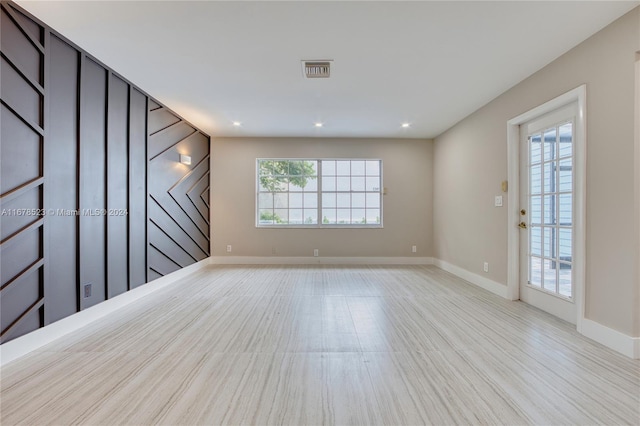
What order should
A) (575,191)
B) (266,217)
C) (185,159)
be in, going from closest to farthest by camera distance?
(575,191) → (185,159) → (266,217)

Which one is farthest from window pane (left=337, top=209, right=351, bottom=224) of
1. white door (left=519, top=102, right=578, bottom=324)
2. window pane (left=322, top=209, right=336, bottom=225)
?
white door (left=519, top=102, right=578, bottom=324)

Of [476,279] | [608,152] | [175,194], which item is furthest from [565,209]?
[175,194]

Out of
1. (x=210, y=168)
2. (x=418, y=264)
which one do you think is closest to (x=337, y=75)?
(x=210, y=168)

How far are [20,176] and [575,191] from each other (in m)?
4.61

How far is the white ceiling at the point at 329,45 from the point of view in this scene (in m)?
2.02

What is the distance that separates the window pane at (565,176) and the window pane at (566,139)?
0.08 meters

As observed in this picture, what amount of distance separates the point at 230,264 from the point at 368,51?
4538 millimetres

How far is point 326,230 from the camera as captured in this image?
5.64 metres

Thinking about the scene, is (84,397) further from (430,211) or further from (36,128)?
(430,211)

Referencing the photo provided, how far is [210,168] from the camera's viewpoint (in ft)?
18.1

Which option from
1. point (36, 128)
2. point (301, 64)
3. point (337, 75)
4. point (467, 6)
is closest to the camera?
point (467, 6)

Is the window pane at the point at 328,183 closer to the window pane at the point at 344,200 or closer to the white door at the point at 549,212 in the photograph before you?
the window pane at the point at 344,200

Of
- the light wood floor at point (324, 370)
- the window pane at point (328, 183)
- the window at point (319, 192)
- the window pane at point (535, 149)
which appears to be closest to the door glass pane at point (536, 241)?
the light wood floor at point (324, 370)

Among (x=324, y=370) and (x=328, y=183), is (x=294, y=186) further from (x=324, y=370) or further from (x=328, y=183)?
(x=324, y=370)
